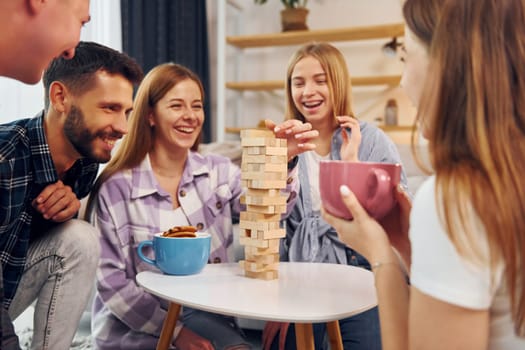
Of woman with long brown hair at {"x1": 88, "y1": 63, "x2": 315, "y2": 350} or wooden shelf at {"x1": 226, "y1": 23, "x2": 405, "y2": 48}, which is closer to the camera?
woman with long brown hair at {"x1": 88, "y1": 63, "x2": 315, "y2": 350}

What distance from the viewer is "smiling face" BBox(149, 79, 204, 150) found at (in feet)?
4.71

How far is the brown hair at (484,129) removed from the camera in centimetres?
56

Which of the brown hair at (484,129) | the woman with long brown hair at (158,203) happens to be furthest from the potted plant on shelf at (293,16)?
the brown hair at (484,129)

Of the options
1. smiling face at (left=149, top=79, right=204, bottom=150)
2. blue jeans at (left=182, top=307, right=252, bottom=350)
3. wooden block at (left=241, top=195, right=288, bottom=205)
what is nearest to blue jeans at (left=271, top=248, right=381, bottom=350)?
blue jeans at (left=182, top=307, right=252, bottom=350)

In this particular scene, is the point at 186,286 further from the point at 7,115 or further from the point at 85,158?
the point at 7,115

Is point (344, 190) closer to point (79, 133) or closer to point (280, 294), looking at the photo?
point (280, 294)

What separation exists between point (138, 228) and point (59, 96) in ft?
1.23

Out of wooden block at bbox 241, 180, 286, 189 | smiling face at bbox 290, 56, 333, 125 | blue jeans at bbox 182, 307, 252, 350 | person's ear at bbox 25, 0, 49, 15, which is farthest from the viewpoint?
smiling face at bbox 290, 56, 333, 125

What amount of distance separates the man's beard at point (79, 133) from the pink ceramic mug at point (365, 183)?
2.13 ft

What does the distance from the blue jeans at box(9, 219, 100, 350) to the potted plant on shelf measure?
2490mm

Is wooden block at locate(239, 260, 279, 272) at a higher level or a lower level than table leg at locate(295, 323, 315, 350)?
higher

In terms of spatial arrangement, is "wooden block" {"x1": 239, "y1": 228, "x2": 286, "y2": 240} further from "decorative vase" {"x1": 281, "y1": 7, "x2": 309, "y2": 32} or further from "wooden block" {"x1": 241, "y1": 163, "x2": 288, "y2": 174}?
"decorative vase" {"x1": 281, "y1": 7, "x2": 309, "y2": 32}

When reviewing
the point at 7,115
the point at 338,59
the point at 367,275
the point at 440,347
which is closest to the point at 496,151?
the point at 440,347

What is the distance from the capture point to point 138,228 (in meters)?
1.33
